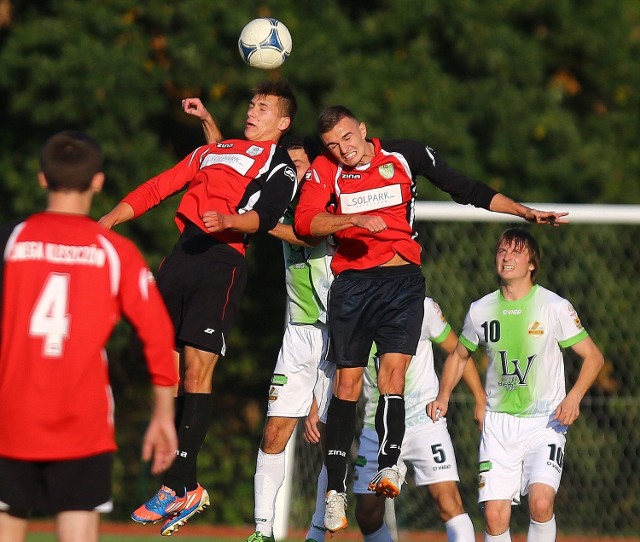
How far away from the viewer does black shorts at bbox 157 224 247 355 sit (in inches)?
264

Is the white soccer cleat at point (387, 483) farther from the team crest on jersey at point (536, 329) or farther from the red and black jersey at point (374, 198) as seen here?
the team crest on jersey at point (536, 329)

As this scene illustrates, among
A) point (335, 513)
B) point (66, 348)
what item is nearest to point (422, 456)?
point (335, 513)

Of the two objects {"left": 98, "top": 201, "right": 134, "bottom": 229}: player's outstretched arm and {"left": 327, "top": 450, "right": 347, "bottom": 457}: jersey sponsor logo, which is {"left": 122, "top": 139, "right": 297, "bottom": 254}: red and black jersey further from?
{"left": 327, "top": 450, "right": 347, "bottom": 457}: jersey sponsor logo

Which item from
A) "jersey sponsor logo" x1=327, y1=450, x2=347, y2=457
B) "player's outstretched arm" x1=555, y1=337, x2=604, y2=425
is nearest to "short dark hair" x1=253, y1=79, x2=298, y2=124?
"jersey sponsor logo" x1=327, y1=450, x2=347, y2=457

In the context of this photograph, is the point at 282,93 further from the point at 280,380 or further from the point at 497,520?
the point at 497,520

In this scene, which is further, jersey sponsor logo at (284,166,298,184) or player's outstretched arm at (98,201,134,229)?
jersey sponsor logo at (284,166,298,184)

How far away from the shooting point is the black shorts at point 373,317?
22.4 ft

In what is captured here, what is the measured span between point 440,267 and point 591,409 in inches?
98.7

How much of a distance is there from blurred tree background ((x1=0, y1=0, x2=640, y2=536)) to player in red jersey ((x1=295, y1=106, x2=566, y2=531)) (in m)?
6.69

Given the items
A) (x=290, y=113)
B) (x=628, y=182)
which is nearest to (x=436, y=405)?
(x=290, y=113)

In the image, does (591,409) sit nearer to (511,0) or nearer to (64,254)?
(511,0)

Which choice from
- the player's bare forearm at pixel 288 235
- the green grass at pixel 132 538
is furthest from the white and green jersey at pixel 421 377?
the green grass at pixel 132 538

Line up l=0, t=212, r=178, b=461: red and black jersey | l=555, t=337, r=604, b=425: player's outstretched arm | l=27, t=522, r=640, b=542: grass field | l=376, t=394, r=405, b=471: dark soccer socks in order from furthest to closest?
l=27, t=522, r=640, b=542: grass field < l=555, t=337, r=604, b=425: player's outstretched arm < l=376, t=394, r=405, b=471: dark soccer socks < l=0, t=212, r=178, b=461: red and black jersey

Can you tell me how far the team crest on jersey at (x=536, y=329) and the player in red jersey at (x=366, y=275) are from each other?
31.2 inches
